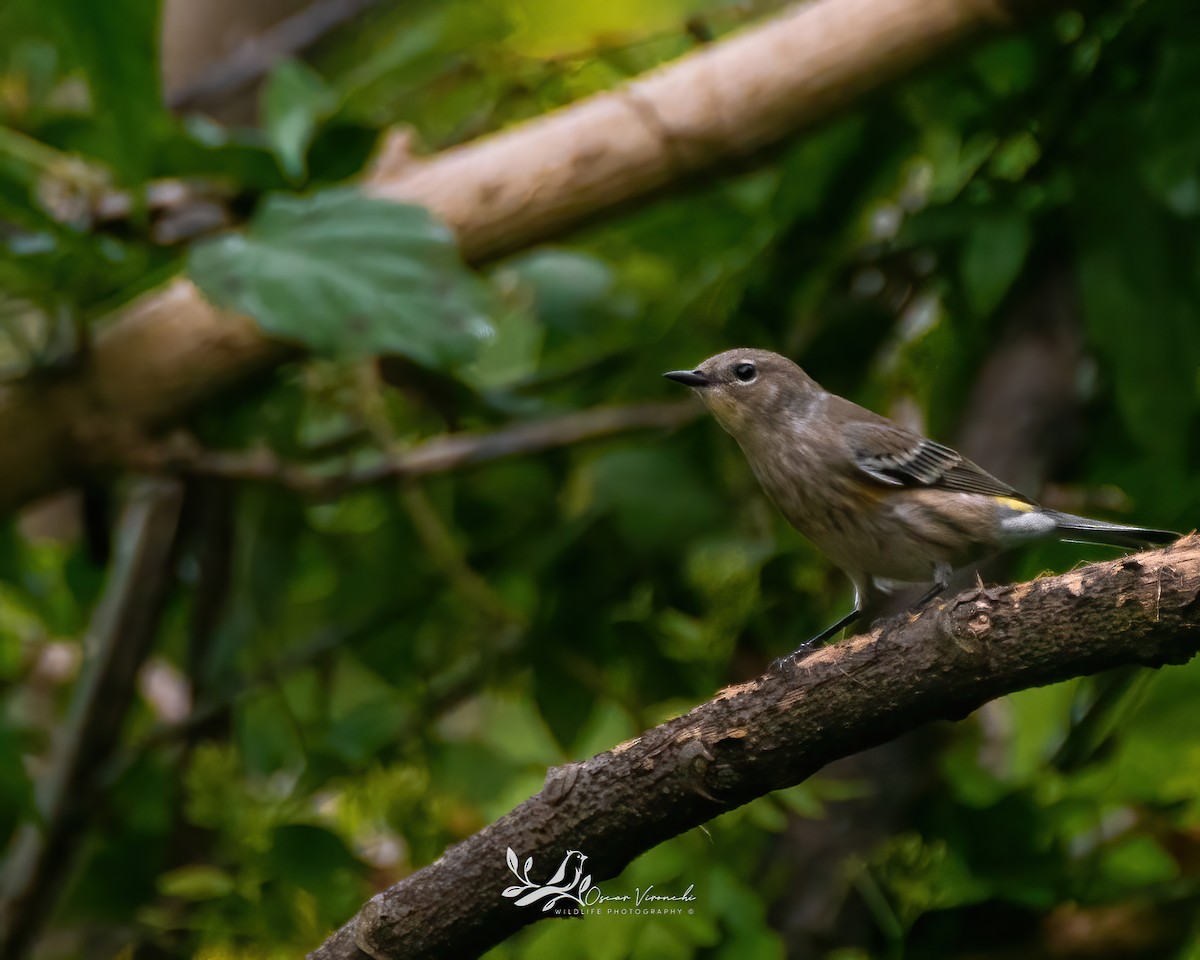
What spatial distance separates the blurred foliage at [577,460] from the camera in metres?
2.26

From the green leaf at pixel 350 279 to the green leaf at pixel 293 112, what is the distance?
1.30 feet

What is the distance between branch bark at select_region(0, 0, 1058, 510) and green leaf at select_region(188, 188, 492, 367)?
284 millimetres

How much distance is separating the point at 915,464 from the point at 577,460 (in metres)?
0.97

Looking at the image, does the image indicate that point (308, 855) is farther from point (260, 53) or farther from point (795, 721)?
point (260, 53)

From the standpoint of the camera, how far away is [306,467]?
301 cm

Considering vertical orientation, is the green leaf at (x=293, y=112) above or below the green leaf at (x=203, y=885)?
above

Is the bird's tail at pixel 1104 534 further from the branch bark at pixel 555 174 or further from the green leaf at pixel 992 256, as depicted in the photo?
the branch bark at pixel 555 174

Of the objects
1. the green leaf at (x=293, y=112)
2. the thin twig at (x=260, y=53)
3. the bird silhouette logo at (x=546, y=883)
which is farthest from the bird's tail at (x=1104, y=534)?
the thin twig at (x=260, y=53)

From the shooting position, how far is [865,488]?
229cm

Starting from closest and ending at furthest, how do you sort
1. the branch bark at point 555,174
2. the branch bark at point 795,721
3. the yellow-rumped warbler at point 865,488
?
the branch bark at point 795,721 < the yellow-rumped warbler at point 865,488 < the branch bark at point 555,174

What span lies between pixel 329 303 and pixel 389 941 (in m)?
1.15

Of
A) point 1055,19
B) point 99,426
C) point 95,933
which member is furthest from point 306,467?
point 1055,19

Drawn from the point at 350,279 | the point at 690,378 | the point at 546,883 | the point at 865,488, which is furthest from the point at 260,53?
the point at 546,883

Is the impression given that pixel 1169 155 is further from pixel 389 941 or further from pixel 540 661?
pixel 389 941
